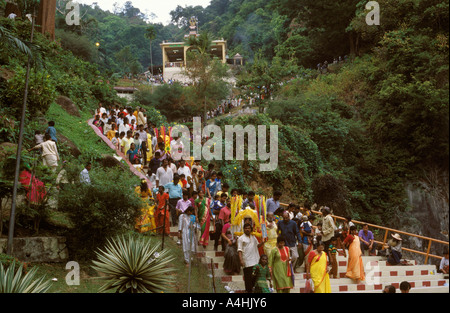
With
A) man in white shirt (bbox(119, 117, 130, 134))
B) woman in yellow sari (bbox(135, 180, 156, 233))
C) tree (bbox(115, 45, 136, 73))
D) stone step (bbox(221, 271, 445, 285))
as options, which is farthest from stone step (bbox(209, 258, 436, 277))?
tree (bbox(115, 45, 136, 73))

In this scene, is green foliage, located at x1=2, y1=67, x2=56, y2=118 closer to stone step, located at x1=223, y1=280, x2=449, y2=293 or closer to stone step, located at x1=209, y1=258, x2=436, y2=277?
stone step, located at x1=223, y1=280, x2=449, y2=293

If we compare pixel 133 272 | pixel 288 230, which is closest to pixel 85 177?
pixel 133 272

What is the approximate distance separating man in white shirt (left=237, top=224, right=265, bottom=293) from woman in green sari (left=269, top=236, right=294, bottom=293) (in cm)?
47

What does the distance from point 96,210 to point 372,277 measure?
6787 millimetres

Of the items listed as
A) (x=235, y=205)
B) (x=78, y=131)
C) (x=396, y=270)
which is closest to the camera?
(x=235, y=205)

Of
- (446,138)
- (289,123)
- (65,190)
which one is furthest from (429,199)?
(446,138)

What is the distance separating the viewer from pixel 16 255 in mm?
11117

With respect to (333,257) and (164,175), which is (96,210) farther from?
(333,257)

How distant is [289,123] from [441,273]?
60.7 feet

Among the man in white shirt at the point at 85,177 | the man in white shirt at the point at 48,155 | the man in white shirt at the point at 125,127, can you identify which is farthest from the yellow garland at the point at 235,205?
the man in white shirt at the point at 125,127

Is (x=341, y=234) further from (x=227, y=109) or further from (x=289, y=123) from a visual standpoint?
(x=227, y=109)

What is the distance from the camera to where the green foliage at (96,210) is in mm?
11367

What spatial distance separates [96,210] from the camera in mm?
11320
